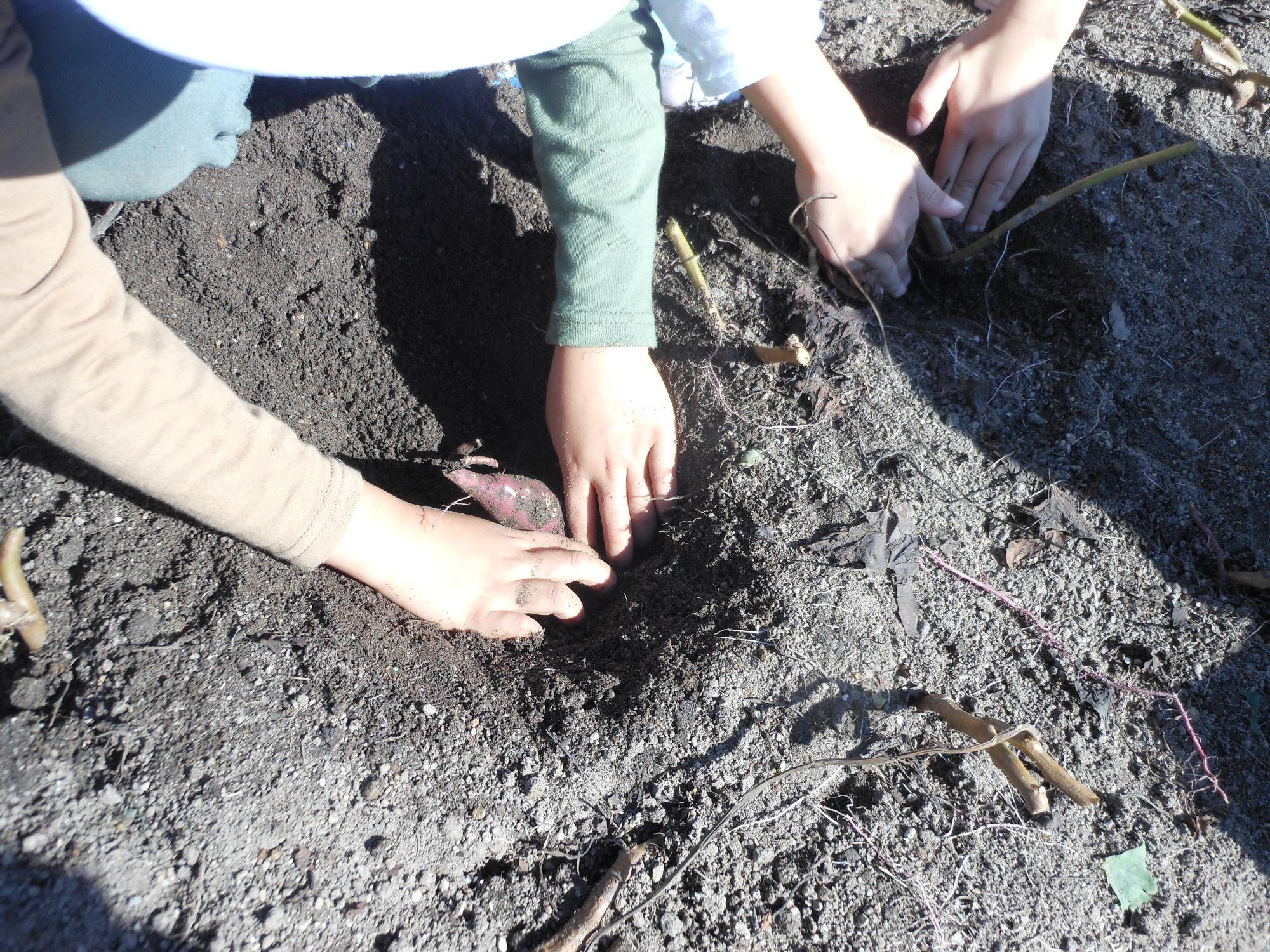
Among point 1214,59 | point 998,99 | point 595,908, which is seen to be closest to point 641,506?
point 595,908

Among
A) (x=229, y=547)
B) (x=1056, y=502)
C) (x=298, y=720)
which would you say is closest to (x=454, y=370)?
(x=229, y=547)

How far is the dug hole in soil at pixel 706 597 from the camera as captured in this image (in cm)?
96

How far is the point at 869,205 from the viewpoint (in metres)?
1.45

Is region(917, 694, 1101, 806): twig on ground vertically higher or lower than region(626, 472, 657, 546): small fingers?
higher

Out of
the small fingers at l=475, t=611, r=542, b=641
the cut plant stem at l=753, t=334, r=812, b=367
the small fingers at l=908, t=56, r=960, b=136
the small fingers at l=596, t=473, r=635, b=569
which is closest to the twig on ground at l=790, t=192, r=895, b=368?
the cut plant stem at l=753, t=334, r=812, b=367

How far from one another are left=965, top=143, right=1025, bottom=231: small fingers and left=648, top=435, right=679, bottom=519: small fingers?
747 mm

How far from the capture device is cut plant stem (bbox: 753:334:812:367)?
4.28ft

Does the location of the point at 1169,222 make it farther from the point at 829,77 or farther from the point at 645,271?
the point at 645,271

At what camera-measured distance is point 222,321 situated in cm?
146

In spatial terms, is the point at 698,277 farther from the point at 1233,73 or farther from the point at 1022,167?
the point at 1233,73

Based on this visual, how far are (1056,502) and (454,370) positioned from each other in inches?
42.3

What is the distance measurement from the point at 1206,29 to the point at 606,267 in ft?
4.64

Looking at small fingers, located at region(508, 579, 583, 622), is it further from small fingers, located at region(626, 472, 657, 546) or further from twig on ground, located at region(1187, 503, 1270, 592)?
twig on ground, located at region(1187, 503, 1270, 592)

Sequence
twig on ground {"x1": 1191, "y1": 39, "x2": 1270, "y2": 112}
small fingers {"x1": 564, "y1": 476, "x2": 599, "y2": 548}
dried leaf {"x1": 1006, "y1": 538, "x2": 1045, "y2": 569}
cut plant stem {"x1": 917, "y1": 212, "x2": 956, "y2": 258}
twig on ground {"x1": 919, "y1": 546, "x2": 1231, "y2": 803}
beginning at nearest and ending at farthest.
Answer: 1. twig on ground {"x1": 919, "y1": 546, "x2": 1231, "y2": 803}
2. dried leaf {"x1": 1006, "y1": 538, "x2": 1045, "y2": 569}
3. small fingers {"x1": 564, "y1": 476, "x2": 599, "y2": 548}
4. cut plant stem {"x1": 917, "y1": 212, "x2": 956, "y2": 258}
5. twig on ground {"x1": 1191, "y1": 39, "x2": 1270, "y2": 112}
